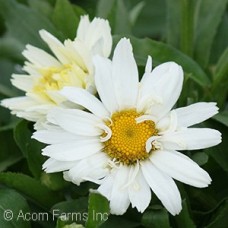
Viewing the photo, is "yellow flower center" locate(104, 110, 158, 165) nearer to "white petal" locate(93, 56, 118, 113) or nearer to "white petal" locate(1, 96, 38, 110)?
"white petal" locate(93, 56, 118, 113)

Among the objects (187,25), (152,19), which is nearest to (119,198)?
(187,25)

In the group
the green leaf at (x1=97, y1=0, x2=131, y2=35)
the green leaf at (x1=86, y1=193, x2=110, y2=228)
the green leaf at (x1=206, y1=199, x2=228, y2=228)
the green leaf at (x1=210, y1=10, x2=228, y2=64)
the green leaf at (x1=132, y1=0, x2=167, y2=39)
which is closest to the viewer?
the green leaf at (x1=86, y1=193, x2=110, y2=228)

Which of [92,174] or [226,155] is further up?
[92,174]

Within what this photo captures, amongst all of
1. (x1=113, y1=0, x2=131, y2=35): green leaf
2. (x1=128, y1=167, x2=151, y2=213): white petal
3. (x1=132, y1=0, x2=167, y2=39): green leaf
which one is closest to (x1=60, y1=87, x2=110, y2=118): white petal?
(x1=128, y1=167, x2=151, y2=213): white petal

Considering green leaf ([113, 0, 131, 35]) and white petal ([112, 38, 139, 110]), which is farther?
green leaf ([113, 0, 131, 35])

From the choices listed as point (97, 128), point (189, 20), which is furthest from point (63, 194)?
point (189, 20)

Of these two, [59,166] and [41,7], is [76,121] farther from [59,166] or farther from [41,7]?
[41,7]

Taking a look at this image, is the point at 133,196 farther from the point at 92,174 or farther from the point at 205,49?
Answer: the point at 205,49
